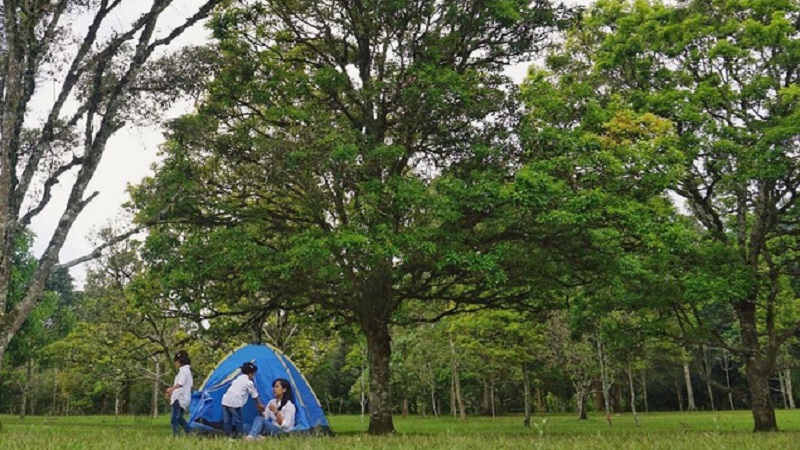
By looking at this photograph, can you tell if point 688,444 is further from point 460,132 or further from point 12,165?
point 12,165

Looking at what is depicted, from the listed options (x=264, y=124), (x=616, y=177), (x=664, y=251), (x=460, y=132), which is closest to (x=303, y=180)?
(x=264, y=124)

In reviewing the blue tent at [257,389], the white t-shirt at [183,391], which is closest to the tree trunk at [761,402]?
the blue tent at [257,389]

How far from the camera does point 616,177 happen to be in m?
16.3

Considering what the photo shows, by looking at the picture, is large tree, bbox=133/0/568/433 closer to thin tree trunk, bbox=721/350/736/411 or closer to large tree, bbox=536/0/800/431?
large tree, bbox=536/0/800/431

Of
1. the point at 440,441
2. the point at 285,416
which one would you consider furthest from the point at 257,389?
the point at 440,441

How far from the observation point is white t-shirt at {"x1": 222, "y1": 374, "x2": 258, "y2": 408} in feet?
40.4

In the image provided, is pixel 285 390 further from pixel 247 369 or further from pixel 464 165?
pixel 464 165

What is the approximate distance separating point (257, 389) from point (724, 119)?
1590 cm

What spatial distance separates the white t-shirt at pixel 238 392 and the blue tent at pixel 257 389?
2.16 meters

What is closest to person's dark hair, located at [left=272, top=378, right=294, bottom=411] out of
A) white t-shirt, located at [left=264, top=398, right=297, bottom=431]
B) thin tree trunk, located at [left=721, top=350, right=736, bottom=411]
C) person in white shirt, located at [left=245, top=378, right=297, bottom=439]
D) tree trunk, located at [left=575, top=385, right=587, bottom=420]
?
person in white shirt, located at [left=245, top=378, right=297, bottom=439]

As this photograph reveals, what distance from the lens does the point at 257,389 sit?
15.4 metres

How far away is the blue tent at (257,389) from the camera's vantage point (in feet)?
48.6

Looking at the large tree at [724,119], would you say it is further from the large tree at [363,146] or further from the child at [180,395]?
the child at [180,395]

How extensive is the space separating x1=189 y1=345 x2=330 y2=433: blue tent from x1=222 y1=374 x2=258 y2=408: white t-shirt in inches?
85.1
